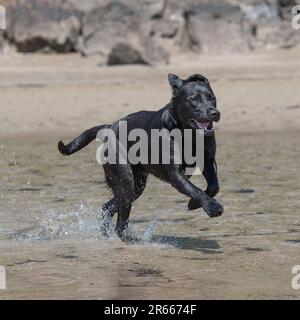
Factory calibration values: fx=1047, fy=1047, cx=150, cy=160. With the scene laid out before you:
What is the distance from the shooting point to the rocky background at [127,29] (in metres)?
19.1

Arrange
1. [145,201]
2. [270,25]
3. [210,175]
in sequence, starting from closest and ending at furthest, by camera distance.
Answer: [210,175], [145,201], [270,25]

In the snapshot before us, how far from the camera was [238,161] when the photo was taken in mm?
11109

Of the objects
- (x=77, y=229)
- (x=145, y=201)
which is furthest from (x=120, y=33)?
(x=77, y=229)

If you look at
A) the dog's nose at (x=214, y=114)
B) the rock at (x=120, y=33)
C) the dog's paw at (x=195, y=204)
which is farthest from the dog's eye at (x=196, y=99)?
the rock at (x=120, y=33)

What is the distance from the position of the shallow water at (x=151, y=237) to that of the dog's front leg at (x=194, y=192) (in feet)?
1.12

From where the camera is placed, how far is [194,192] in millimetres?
6758

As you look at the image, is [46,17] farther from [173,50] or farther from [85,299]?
[85,299]

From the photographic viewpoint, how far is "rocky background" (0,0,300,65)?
1911 cm

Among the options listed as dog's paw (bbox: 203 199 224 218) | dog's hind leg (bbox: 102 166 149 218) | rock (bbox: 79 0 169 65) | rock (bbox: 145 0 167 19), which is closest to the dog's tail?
dog's hind leg (bbox: 102 166 149 218)

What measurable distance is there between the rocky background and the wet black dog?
35.2 feet

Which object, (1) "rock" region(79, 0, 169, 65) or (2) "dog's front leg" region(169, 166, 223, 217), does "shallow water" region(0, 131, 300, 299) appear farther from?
(1) "rock" region(79, 0, 169, 65)

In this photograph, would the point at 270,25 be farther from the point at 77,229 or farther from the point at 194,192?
the point at 194,192

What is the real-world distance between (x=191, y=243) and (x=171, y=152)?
757mm
